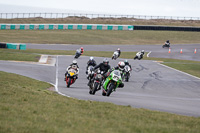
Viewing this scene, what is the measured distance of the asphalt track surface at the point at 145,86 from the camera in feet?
50.2

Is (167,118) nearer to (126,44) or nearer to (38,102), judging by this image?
(38,102)

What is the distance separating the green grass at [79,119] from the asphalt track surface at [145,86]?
109 inches

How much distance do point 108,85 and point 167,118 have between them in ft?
19.4

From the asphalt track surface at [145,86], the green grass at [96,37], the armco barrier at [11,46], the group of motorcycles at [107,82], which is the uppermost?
the green grass at [96,37]

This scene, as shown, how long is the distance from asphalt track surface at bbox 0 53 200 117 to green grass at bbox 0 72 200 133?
2.76 m

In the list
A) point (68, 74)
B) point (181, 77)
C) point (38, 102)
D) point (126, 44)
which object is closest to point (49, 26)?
point (126, 44)

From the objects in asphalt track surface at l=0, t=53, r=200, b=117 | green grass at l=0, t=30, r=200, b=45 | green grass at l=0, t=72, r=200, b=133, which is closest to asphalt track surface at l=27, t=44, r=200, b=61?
green grass at l=0, t=30, r=200, b=45

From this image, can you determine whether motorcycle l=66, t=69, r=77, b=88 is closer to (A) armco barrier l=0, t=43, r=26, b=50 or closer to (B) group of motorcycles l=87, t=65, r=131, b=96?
(B) group of motorcycles l=87, t=65, r=131, b=96

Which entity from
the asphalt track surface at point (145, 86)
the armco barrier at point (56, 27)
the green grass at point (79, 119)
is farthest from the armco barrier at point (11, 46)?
the green grass at point (79, 119)

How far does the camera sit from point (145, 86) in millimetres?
21984

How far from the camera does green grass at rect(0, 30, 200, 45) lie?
62531 mm

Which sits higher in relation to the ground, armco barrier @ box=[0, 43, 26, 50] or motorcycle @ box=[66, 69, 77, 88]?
armco barrier @ box=[0, 43, 26, 50]

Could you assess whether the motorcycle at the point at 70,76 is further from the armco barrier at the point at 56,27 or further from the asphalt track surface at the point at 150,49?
the armco barrier at the point at 56,27

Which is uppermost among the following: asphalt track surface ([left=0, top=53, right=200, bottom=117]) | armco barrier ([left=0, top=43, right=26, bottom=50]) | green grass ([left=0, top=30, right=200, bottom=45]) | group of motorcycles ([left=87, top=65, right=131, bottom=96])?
green grass ([left=0, top=30, right=200, bottom=45])
